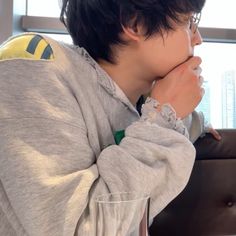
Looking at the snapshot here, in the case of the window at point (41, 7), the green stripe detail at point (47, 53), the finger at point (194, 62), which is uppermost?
the green stripe detail at point (47, 53)

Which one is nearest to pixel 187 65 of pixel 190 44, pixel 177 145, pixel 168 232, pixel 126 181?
pixel 190 44

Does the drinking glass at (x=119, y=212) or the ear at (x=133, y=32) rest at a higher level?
the ear at (x=133, y=32)

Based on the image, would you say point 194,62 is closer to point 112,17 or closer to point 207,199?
point 112,17

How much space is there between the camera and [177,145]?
66 cm

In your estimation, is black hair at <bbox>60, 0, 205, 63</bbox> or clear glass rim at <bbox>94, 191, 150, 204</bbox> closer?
clear glass rim at <bbox>94, 191, 150, 204</bbox>

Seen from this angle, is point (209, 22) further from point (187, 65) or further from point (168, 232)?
point (168, 232)

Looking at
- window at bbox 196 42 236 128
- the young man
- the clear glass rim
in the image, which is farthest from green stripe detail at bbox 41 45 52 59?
window at bbox 196 42 236 128

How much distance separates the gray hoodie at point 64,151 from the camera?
554mm

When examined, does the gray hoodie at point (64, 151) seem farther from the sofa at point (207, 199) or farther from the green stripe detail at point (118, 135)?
the sofa at point (207, 199)

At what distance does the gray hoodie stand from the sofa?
267 millimetres

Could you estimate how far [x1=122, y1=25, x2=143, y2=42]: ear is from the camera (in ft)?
2.50

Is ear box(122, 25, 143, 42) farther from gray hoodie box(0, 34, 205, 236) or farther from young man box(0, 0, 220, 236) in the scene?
gray hoodie box(0, 34, 205, 236)

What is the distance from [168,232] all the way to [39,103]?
0.54 meters

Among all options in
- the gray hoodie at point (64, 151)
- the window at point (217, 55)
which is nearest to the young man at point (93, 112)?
the gray hoodie at point (64, 151)
